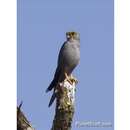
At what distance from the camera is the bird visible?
4672 mm

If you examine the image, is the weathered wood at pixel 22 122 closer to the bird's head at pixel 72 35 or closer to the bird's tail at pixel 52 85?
the bird's tail at pixel 52 85

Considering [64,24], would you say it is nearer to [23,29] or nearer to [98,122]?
[23,29]

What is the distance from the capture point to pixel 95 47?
4746 mm

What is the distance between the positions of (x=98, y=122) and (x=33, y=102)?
34cm

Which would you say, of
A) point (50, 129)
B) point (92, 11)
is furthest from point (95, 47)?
point (50, 129)

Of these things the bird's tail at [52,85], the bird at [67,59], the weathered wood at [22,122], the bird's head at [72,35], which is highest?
the bird's head at [72,35]

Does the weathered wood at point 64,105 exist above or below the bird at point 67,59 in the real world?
below
